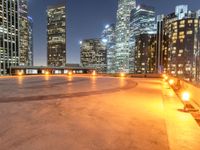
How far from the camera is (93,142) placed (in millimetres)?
5184

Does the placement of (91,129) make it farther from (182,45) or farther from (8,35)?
(8,35)

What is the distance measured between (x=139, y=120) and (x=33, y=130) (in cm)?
344

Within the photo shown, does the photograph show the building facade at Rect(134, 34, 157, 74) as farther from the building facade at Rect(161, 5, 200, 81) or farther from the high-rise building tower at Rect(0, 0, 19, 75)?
the high-rise building tower at Rect(0, 0, 19, 75)

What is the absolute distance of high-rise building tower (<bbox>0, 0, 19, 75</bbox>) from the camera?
143m

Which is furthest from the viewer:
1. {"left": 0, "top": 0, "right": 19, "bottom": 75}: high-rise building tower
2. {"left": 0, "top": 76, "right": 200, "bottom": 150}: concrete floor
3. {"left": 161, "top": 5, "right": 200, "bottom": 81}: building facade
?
{"left": 0, "top": 0, "right": 19, "bottom": 75}: high-rise building tower

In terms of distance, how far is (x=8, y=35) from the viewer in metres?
148

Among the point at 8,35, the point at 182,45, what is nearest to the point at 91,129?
the point at 182,45

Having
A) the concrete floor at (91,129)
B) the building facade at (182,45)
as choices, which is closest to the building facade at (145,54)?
the building facade at (182,45)

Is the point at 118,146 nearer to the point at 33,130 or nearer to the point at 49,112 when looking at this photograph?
the point at 33,130

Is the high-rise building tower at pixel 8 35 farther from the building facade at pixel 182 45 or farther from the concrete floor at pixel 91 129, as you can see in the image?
the concrete floor at pixel 91 129

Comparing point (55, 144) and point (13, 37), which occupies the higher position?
point (13, 37)

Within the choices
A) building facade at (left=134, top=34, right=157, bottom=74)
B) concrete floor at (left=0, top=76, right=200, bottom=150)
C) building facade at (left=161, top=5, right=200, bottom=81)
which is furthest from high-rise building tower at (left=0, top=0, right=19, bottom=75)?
concrete floor at (left=0, top=76, right=200, bottom=150)

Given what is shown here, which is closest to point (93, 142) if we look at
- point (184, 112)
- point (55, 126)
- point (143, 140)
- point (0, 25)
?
point (143, 140)

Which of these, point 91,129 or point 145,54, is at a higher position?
point 145,54
